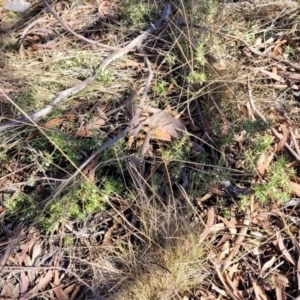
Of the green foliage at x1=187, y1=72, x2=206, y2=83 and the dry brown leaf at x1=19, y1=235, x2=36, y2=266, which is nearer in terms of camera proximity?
the dry brown leaf at x1=19, y1=235, x2=36, y2=266

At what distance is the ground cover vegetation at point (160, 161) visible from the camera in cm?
159

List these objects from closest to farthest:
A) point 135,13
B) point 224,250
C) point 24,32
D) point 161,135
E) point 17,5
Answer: point 224,250 → point 161,135 → point 135,13 → point 24,32 → point 17,5

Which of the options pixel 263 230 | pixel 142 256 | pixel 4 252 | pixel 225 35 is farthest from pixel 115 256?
pixel 225 35

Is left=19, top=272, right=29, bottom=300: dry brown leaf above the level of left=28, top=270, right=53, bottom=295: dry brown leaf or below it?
above

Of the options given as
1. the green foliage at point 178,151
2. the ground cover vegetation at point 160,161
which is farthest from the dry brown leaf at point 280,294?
the green foliage at point 178,151

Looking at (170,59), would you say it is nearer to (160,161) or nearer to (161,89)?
(161,89)

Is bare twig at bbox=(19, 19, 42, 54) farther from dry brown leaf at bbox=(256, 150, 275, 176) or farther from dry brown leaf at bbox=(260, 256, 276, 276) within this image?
dry brown leaf at bbox=(260, 256, 276, 276)

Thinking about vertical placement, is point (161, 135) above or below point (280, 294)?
above

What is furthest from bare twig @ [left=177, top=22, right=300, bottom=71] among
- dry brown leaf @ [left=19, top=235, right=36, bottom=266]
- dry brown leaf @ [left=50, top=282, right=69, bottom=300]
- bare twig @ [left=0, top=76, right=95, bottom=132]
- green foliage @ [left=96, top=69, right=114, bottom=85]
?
dry brown leaf @ [left=50, top=282, right=69, bottom=300]

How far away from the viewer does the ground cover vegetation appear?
159 centimetres

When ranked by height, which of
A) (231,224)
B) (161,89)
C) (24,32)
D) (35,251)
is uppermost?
(24,32)

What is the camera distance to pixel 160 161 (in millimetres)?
1811

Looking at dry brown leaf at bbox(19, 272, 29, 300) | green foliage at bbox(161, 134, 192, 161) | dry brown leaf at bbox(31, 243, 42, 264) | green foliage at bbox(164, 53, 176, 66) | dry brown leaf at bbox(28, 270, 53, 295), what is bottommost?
dry brown leaf at bbox(28, 270, 53, 295)

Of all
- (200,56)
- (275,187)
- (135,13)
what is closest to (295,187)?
(275,187)
